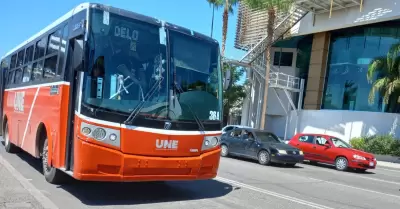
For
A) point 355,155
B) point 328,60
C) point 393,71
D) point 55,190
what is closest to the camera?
point 55,190

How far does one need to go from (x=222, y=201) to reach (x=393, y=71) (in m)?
20.6

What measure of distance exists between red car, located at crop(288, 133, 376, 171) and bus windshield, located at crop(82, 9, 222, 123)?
38.2 feet

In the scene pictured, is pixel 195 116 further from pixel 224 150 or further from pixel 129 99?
pixel 224 150

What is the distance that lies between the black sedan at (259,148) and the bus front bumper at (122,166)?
907 cm

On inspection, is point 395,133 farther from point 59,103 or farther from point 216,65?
point 59,103

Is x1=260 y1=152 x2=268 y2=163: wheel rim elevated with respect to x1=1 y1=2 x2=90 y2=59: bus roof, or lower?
lower

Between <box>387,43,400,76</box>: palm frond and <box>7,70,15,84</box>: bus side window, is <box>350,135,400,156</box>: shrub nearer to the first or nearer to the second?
<box>387,43,400,76</box>: palm frond

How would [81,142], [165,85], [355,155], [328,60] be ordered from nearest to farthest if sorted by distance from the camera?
[81,142], [165,85], [355,155], [328,60]

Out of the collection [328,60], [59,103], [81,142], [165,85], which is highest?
[328,60]

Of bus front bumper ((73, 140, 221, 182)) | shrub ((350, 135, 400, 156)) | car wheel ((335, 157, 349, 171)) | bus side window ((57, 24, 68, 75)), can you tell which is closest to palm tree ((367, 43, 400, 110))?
shrub ((350, 135, 400, 156))

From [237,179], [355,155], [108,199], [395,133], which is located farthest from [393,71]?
[108,199]

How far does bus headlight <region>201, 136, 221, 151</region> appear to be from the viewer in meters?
7.21

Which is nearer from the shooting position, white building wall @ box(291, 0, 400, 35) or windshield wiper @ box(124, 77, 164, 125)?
windshield wiper @ box(124, 77, 164, 125)

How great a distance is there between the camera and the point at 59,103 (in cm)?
698
